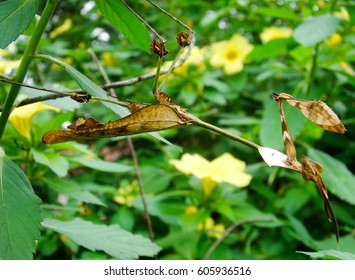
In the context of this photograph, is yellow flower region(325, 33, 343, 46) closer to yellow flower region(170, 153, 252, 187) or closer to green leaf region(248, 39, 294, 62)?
green leaf region(248, 39, 294, 62)

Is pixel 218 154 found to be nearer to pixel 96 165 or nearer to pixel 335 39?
pixel 335 39

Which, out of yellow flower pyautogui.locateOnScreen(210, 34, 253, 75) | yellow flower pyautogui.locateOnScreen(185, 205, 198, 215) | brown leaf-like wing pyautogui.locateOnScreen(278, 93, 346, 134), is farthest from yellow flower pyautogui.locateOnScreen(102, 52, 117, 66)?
brown leaf-like wing pyautogui.locateOnScreen(278, 93, 346, 134)

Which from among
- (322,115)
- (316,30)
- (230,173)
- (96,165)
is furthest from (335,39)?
(322,115)

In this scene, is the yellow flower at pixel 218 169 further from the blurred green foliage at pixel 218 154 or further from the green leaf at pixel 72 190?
the green leaf at pixel 72 190

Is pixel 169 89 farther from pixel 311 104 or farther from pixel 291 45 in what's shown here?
pixel 311 104

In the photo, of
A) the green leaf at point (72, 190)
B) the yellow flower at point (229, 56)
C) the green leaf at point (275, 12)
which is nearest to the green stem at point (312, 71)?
the green leaf at point (275, 12)
